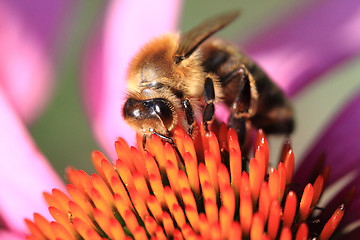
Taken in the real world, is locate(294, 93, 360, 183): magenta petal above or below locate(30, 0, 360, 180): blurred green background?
below

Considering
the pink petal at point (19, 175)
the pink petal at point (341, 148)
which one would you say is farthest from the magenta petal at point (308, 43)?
the pink petal at point (19, 175)

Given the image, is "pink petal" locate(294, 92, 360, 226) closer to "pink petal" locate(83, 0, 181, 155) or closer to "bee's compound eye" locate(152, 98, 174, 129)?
"bee's compound eye" locate(152, 98, 174, 129)

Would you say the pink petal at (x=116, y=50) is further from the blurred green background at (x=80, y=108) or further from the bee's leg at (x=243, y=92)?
the bee's leg at (x=243, y=92)

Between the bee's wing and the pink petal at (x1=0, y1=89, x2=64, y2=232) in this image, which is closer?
the bee's wing

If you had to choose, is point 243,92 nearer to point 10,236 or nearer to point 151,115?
point 151,115

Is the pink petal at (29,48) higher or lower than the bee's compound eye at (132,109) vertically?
higher

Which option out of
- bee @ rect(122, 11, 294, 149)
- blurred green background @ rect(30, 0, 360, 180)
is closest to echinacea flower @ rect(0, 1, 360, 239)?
bee @ rect(122, 11, 294, 149)

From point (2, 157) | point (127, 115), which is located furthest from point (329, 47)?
point (2, 157)
